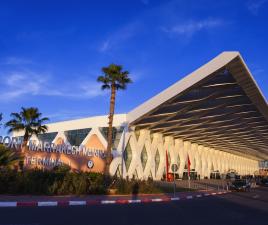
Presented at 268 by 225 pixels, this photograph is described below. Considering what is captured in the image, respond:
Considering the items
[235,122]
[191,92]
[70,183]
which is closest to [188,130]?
[235,122]

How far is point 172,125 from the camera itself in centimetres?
5219

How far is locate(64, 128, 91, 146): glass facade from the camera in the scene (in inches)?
1946

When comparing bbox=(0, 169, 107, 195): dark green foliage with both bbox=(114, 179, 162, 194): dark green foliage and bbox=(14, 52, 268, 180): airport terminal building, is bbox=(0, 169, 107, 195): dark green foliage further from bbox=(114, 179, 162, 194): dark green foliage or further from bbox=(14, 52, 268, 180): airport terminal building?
bbox=(14, 52, 268, 180): airport terminal building

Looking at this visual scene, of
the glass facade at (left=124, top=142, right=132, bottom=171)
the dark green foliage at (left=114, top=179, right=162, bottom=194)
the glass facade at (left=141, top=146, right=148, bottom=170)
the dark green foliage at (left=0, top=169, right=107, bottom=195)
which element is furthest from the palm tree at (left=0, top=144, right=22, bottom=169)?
the glass facade at (left=141, top=146, right=148, bottom=170)

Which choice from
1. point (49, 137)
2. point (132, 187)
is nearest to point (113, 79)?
point (132, 187)

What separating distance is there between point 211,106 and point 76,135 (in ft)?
62.0

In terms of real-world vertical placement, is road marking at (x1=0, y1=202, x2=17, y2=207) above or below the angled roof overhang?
below

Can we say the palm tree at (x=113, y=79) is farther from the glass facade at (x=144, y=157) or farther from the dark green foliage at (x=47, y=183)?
the glass facade at (x=144, y=157)

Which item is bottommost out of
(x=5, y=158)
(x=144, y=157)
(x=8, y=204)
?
(x=8, y=204)

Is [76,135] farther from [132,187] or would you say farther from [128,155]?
[132,187]

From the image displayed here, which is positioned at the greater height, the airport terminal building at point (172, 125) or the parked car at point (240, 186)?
the airport terminal building at point (172, 125)

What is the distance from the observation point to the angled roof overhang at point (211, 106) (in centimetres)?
3200

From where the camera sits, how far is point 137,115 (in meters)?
41.8

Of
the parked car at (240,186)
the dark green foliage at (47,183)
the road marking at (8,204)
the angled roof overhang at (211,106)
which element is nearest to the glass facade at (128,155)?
the angled roof overhang at (211,106)
